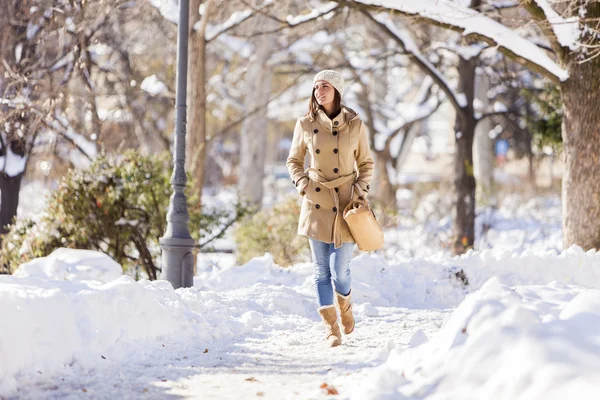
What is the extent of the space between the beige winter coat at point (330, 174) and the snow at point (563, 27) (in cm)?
435

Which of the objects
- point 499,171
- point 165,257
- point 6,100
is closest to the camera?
point 165,257

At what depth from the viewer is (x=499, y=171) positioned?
3847 cm

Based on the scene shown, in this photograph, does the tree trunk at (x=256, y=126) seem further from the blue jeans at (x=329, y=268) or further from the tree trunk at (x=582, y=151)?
the blue jeans at (x=329, y=268)

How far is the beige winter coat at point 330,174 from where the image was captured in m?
5.92

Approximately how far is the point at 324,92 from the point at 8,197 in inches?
375

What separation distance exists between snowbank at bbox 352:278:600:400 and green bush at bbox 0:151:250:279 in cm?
627

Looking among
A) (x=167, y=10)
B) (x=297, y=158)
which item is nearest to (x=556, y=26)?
(x=297, y=158)

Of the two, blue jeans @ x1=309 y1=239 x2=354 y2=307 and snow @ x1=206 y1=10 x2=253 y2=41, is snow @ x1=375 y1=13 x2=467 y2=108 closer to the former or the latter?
snow @ x1=206 y1=10 x2=253 y2=41

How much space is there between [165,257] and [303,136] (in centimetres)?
303

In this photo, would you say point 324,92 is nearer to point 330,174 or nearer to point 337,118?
point 337,118

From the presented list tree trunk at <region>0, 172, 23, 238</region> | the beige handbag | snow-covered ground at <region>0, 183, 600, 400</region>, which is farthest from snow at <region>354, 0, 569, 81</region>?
tree trunk at <region>0, 172, 23, 238</region>

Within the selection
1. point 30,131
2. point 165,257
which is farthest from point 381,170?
point 165,257

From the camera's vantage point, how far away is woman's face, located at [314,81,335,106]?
19.4 ft

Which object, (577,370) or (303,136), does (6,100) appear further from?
(577,370)
